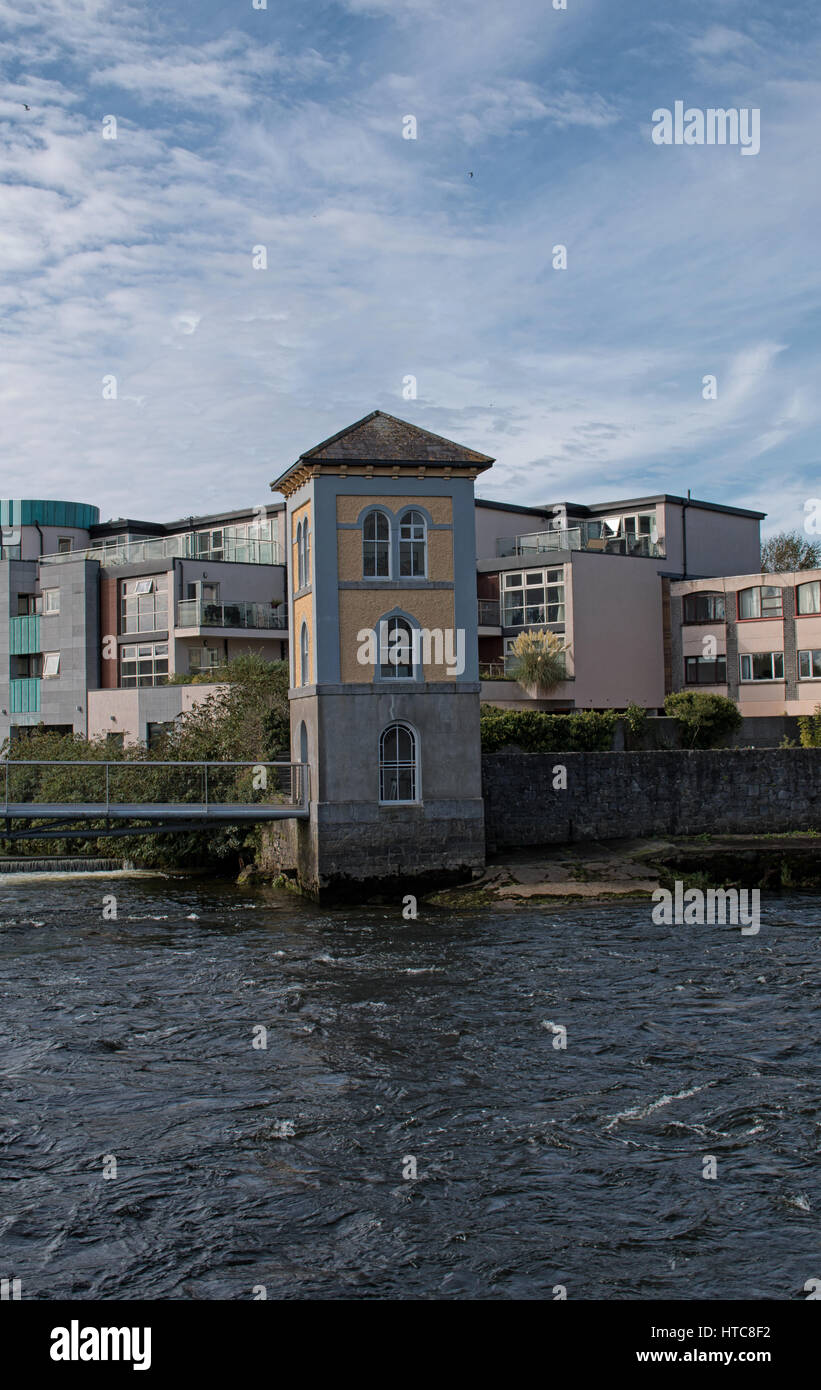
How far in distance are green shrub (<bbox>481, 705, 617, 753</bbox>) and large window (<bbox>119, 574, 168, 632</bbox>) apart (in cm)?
1708

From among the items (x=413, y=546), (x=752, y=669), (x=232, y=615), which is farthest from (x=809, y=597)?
(x=413, y=546)

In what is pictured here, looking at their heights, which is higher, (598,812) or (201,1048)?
(598,812)

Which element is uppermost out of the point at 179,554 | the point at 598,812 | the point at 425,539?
the point at 179,554

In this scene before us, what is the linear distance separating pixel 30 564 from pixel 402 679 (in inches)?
1218

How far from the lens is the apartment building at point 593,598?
4919cm

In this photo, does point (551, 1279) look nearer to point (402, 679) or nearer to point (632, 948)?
point (632, 948)

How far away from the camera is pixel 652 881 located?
94.6 feet

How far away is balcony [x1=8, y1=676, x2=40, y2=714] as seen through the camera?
172ft

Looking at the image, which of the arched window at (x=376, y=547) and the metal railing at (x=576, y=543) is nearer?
the arched window at (x=376, y=547)

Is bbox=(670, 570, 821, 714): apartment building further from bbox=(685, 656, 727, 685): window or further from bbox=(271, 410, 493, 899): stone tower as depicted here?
bbox=(271, 410, 493, 899): stone tower

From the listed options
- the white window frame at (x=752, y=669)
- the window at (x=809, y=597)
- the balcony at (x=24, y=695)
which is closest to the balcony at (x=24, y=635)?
the balcony at (x=24, y=695)

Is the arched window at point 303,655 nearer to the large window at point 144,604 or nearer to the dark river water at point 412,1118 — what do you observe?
the dark river water at point 412,1118

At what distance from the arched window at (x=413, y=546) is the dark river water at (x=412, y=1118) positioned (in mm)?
9025
